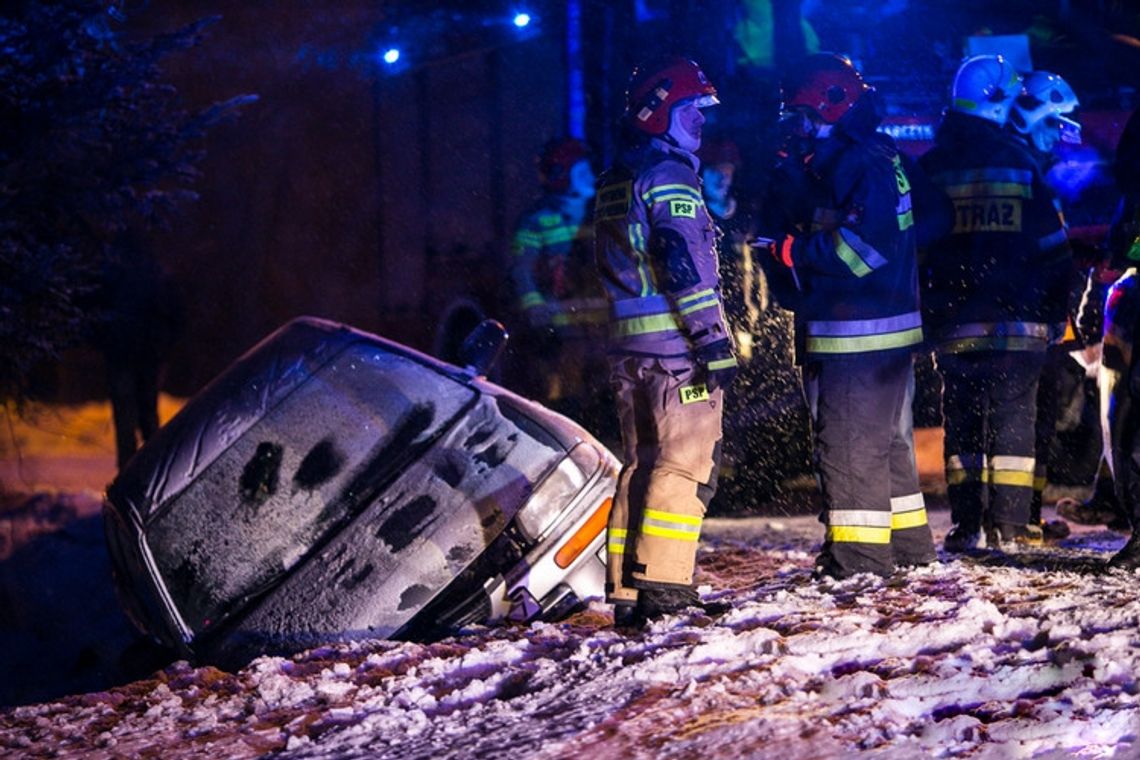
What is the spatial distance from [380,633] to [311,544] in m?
0.44

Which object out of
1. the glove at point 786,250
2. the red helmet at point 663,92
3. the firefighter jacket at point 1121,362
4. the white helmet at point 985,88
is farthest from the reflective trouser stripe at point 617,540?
the white helmet at point 985,88

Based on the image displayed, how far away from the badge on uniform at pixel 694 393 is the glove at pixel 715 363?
0.06 ft

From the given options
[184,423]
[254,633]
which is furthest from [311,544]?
[184,423]

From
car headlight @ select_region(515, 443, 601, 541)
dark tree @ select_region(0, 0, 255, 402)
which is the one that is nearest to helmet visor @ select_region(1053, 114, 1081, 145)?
car headlight @ select_region(515, 443, 601, 541)

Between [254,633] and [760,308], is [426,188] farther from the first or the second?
[254,633]

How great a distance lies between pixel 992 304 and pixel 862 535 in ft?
5.24

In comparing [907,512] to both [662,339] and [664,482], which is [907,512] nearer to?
[664,482]

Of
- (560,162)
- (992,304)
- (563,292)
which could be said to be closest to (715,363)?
(992,304)

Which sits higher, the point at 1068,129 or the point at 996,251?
the point at 1068,129

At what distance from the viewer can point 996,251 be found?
5797mm

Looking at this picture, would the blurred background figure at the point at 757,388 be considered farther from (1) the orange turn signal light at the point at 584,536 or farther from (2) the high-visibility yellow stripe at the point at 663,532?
(2) the high-visibility yellow stripe at the point at 663,532

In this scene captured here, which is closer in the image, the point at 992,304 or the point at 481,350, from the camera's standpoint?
the point at 481,350

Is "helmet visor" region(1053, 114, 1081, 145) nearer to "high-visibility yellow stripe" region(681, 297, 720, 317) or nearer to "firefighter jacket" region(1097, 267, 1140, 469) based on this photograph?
"firefighter jacket" region(1097, 267, 1140, 469)

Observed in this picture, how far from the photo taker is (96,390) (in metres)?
14.3
